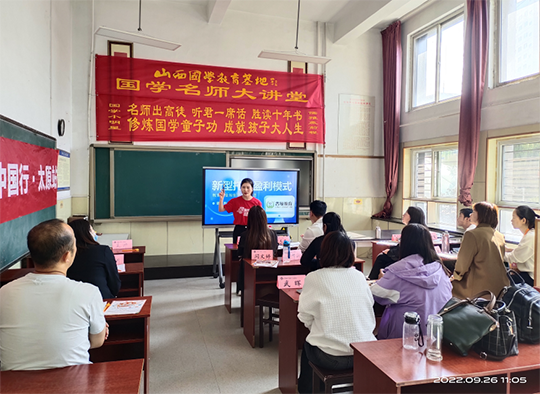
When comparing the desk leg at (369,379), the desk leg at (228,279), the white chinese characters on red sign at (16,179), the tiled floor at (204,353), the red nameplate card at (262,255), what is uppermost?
the white chinese characters on red sign at (16,179)

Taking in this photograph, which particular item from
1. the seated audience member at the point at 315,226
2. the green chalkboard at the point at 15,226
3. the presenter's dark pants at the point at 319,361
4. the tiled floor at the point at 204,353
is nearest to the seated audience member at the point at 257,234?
the seated audience member at the point at 315,226

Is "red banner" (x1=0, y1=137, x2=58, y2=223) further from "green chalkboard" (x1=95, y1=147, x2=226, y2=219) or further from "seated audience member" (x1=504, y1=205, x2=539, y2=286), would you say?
"seated audience member" (x1=504, y1=205, x2=539, y2=286)

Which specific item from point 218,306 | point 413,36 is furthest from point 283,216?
point 413,36

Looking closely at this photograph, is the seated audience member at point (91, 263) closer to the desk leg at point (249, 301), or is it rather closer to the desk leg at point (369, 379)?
the desk leg at point (249, 301)

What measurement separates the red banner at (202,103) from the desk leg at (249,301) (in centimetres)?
284

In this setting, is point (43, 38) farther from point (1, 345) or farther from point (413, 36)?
point (413, 36)

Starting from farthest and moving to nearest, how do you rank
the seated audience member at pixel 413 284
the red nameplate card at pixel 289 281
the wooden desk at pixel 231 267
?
the wooden desk at pixel 231 267 < the red nameplate card at pixel 289 281 < the seated audience member at pixel 413 284

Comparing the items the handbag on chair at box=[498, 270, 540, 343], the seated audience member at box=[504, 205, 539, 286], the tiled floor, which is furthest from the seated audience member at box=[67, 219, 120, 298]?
the seated audience member at box=[504, 205, 539, 286]

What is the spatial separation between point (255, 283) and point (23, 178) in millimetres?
2049

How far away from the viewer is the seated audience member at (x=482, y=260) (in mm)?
3065

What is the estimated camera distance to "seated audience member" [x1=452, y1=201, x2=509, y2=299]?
10.1 ft

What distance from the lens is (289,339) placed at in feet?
7.93

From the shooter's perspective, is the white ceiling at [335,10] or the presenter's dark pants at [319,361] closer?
the presenter's dark pants at [319,361]

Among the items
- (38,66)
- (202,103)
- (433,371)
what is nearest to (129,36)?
(38,66)
